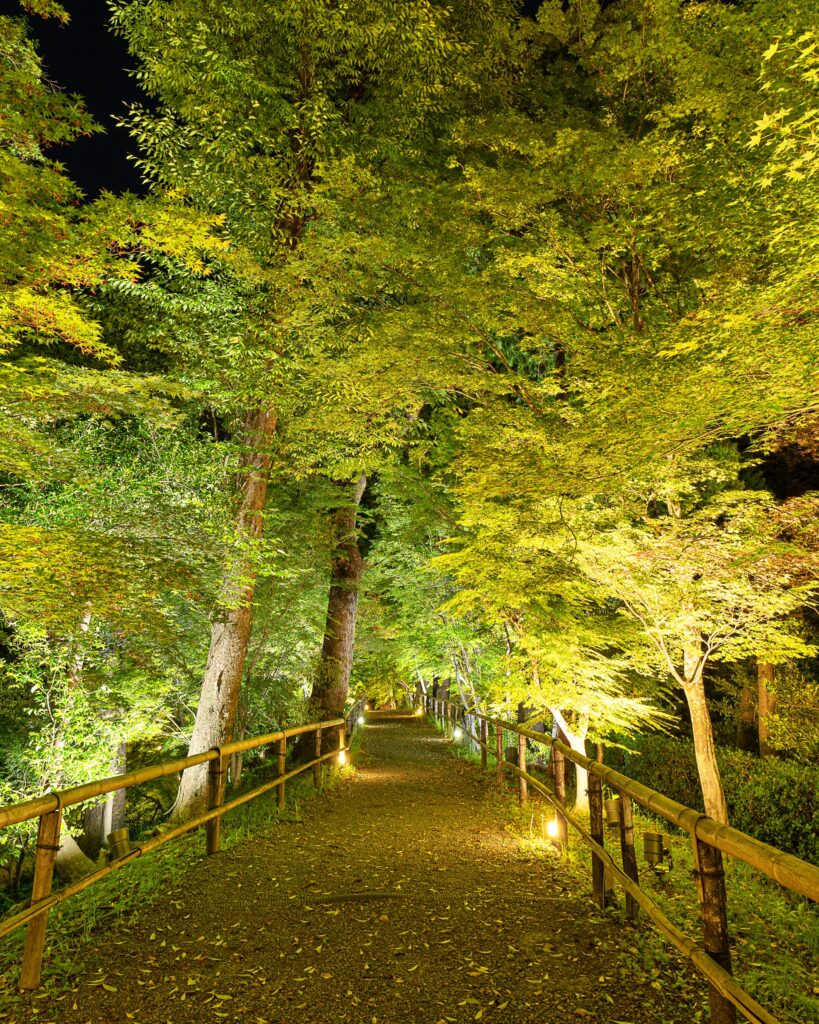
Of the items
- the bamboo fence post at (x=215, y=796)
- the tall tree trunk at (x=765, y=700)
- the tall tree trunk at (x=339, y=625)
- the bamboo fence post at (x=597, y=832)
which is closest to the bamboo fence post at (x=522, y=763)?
the bamboo fence post at (x=597, y=832)

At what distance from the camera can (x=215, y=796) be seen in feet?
17.0

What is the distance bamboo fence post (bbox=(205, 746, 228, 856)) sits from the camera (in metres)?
5.07

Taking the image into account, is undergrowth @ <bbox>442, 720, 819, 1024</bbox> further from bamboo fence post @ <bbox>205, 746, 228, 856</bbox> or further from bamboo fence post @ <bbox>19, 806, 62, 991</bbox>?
bamboo fence post @ <bbox>19, 806, 62, 991</bbox>

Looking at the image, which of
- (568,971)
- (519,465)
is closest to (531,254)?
(519,465)

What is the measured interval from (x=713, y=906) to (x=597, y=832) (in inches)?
68.4

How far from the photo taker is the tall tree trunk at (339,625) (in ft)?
37.7

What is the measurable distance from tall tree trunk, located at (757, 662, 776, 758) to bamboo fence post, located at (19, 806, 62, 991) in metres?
12.8

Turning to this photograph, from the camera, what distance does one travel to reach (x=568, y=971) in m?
3.02

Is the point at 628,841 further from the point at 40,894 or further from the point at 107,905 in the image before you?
the point at 107,905

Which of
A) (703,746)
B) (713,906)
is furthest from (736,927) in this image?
(703,746)

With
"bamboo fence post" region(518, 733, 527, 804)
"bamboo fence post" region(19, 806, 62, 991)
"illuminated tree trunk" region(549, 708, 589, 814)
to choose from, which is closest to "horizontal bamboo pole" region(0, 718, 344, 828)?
"bamboo fence post" region(19, 806, 62, 991)

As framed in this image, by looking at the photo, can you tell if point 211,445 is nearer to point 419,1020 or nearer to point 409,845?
point 409,845

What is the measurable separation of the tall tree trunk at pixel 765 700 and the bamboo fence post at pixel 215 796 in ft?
36.8

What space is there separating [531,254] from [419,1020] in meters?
7.64
